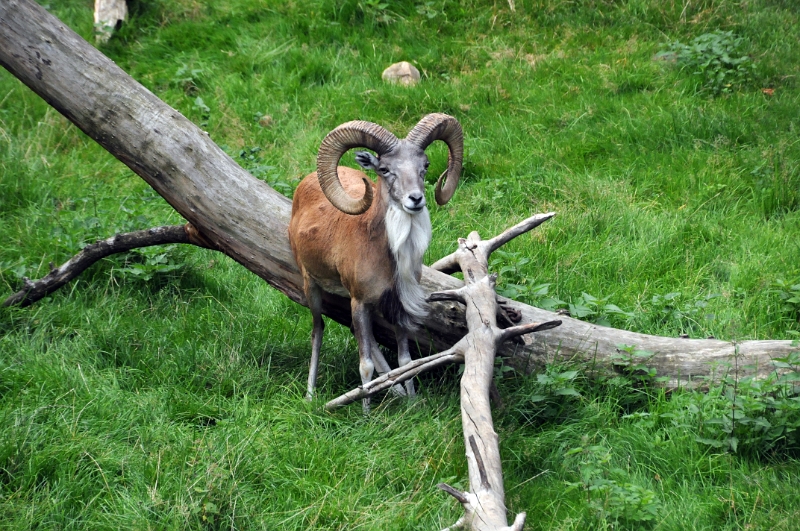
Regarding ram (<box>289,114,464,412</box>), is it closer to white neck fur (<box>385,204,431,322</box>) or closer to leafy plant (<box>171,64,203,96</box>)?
white neck fur (<box>385,204,431,322</box>)

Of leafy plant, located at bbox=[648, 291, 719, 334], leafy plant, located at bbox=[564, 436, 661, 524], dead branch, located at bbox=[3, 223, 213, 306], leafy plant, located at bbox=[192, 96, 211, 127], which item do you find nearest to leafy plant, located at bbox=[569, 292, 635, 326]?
leafy plant, located at bbox=[648, 291, 719, 334]

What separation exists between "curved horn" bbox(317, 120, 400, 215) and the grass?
1283 millimetres

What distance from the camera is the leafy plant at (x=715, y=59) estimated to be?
8.92 meters

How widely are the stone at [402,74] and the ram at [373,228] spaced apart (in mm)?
3920

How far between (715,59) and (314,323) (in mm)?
5814

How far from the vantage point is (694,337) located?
233 inches

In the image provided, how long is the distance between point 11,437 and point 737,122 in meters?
7.01

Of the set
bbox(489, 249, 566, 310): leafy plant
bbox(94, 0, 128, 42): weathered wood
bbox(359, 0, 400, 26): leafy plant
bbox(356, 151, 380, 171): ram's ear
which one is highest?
bbox(359, 0, 400, 26): leafy plant

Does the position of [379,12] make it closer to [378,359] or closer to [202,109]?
[202,109]

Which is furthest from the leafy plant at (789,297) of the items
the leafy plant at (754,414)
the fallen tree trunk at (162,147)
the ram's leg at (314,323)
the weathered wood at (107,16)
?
the weathered wood at (107,16)

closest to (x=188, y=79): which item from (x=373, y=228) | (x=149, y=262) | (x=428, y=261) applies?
(x=149, y=262)

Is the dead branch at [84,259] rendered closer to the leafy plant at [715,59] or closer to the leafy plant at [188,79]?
the leafy plant at [188,79]

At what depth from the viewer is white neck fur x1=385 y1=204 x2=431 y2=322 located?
5.26 meters

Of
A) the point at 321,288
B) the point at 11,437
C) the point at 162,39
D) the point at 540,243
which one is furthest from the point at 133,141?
the point at 162,39
